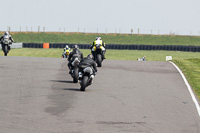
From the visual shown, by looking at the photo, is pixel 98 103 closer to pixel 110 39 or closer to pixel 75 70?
pixel 75 70

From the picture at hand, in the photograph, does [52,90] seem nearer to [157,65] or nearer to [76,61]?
[76,61]

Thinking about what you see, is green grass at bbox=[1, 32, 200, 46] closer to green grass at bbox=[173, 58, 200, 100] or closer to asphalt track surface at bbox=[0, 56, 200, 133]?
green grass at bbox=[173, 58, 200, 100]

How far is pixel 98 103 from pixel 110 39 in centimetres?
8863

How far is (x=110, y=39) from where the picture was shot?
4070 inches

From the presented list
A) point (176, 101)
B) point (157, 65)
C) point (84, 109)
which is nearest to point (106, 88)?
point (176, 101)

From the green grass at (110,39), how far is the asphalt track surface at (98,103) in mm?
75316

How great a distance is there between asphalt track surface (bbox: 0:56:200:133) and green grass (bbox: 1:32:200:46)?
75.3m

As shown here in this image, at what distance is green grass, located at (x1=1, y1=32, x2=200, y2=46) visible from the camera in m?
99.1

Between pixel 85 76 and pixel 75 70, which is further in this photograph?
pixel 75 70

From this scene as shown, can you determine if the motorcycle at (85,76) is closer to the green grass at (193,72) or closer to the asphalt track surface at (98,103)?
the asphalt track surface at (98,103)

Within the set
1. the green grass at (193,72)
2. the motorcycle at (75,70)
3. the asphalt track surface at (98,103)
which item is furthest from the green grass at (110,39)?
the motorcycle at (75,70)

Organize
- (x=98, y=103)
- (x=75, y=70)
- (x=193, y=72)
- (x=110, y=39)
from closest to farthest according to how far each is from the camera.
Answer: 1. (x=98, y=103)
2. (x=75, y=70)
3. (x=193, y=72)
4. (x=110, y=39)

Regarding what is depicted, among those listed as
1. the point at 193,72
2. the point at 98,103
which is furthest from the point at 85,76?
the point at 193,72

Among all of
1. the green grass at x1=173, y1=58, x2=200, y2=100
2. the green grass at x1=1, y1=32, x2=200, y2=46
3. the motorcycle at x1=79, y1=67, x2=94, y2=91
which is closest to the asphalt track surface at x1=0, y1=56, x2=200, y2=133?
the motorcycle at x1=79, y1=67, x2=94, y2=91
